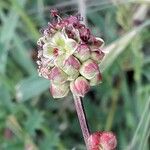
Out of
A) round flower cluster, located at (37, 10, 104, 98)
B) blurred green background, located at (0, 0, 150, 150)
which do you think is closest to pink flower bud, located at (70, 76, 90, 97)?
round flower cluster, located at (37, 10, 104, 98)

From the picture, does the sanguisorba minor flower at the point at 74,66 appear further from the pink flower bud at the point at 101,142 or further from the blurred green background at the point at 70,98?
the blurred green background at the point at 70,98

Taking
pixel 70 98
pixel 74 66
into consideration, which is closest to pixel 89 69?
pixel 74 66

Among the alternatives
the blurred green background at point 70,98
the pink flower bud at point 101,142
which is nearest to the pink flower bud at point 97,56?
the pink flower bud at point 101,142

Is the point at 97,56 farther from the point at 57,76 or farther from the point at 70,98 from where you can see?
the point at 70,98

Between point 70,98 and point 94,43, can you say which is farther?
point 70,98

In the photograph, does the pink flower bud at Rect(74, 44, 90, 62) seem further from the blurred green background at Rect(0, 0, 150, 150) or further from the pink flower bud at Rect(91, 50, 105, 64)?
the blurred green background at Rect(0, 0, 150, 150)

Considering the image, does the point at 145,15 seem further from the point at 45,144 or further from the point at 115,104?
the point at 45,144

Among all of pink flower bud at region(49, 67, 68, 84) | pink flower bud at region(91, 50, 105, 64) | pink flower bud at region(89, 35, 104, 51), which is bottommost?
pink flower bud at region(49, 67, 68, 84)

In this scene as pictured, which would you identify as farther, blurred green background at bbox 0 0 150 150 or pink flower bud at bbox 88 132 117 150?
blurred green background at bbox 0 0 150 150
